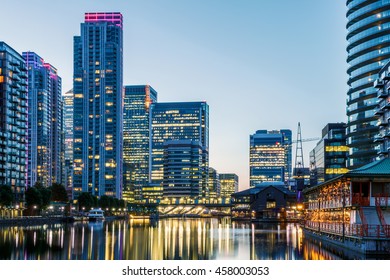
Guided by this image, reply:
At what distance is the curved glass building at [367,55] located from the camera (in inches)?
7279

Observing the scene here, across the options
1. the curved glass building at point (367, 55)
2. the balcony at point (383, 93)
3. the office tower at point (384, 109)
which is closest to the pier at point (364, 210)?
the office tower at point (384, 109)

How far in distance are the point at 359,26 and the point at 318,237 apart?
340 feet

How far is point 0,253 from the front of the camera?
77562 mm

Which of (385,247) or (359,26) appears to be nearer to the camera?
(385,247)

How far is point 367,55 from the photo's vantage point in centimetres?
19150

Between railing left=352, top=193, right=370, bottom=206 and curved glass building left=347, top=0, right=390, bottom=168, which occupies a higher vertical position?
curved glass building left=347, top=0, right=390, bottom=168

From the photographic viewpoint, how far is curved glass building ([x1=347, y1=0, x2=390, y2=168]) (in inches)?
7279

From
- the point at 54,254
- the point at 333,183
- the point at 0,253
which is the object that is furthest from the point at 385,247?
the point at 0,253

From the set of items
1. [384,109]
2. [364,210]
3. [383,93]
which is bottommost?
[364,210]

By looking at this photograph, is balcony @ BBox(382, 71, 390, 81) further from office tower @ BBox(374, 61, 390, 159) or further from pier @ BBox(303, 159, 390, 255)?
pier @ BBox(303, 159, 390, 255)

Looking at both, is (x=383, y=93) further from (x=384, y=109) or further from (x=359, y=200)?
(x=359, y=200)

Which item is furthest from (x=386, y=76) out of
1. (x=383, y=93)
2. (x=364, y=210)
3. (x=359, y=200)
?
(x=364, y=210)

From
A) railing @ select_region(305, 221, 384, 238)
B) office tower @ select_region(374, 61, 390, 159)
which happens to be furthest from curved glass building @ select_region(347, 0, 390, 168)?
railing @ select_region(305, 221, 384, 238)
